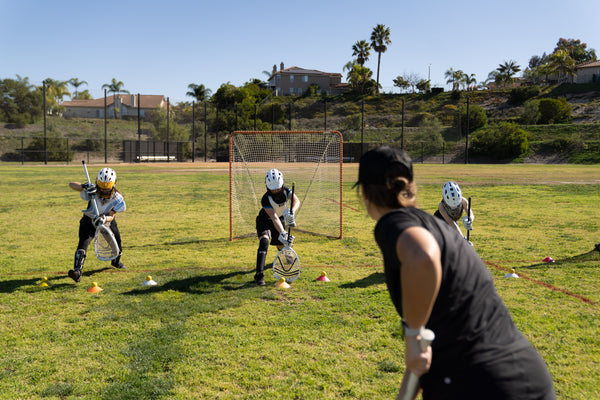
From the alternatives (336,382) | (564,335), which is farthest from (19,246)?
(564,335)

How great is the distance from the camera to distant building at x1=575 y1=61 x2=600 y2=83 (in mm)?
91562

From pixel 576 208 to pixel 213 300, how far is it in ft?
45.8

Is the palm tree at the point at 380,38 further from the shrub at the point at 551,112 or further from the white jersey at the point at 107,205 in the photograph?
the white jersey at the point at 107,205

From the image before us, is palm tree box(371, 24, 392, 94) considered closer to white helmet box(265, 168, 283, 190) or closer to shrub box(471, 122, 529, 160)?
shrub box(471, 122, 529, 160)

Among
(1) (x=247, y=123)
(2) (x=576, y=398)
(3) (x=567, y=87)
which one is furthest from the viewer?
(3) (x=567, y=87)

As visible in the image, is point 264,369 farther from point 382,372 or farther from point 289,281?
point 289,281

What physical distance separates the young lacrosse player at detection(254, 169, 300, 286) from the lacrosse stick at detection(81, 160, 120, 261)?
7.50 ft

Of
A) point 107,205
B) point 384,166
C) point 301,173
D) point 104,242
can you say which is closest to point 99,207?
point 107,205

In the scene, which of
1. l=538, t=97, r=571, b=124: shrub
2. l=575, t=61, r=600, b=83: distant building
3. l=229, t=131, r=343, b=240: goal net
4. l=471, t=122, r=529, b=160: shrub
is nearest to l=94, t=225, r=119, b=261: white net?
l=229, t=131, r=343, b=240: goal net

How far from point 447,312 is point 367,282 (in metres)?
5.74

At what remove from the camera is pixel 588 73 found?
307ft

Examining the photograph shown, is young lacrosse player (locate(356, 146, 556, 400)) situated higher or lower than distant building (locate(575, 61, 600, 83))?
lower

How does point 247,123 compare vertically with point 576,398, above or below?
above

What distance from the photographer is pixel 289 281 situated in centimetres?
743
